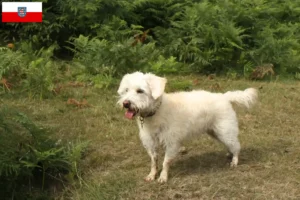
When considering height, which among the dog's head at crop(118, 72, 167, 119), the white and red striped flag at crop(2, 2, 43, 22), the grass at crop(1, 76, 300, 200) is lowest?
the grass at crop(1, 76, 300, 200)

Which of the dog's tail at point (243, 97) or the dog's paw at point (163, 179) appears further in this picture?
the dog's tail at point (243, 97)

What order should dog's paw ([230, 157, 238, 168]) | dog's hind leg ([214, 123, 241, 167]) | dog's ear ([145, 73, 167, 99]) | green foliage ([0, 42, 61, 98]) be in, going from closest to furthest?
dog's ear ([145, 73, 167, 99])
dog's hind leg ([214, 123, 241, 167])
dog's paw ([230, 157, 238, 168])
green foliage ([0, 42, 61, 98])

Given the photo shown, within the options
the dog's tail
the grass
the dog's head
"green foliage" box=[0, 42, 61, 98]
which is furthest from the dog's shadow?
"green foliage" box=[0, 42, 61, 98]

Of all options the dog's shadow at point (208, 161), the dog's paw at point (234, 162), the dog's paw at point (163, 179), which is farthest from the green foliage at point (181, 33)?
the dog's paw at point (163, 179)

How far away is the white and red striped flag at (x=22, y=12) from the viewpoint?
32.3ft

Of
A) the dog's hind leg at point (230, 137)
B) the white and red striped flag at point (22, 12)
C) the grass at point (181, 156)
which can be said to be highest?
the white and red striped flag at point (22, 12)

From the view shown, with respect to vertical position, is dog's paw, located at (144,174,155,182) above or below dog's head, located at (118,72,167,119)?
below

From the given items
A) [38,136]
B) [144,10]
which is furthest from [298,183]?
[144,10]

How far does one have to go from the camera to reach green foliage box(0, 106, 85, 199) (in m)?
4.89

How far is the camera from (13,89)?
313 inches

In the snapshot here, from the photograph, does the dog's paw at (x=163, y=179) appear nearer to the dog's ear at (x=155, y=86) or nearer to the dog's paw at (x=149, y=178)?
the dog's paw at (x=149, y=178)

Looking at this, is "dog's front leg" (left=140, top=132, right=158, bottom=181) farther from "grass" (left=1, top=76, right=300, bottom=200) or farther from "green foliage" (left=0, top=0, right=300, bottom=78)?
"green foliage" (left=0, top=0, right=300, bottom=78)

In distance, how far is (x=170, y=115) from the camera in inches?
192

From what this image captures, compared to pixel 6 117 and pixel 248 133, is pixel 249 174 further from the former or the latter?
pixel 6 117
